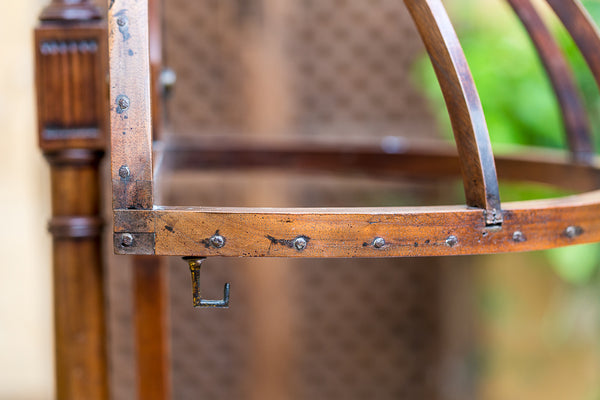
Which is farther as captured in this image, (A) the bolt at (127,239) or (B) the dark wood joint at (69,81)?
(B) the dark wood joint at (69,81)

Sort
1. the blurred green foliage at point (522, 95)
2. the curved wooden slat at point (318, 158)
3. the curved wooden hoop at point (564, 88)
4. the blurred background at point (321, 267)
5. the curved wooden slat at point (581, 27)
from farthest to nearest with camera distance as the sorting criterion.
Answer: the blurred background at point (321, 267) → the blurred green foliage at point (522, 95) → the curved wooden slat at point (318, 158) → the curved wooden hoop at point (564, 88) → the curved wooden slat at point (581, 27)

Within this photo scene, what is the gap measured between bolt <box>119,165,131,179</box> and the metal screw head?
13cm

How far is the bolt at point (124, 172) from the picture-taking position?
0.47 meters

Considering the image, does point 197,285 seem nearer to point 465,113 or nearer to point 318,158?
point 465,113

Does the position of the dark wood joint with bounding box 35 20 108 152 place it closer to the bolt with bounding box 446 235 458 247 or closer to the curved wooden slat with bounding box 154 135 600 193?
the curved wooden slat with bounding box 154 135 600 193

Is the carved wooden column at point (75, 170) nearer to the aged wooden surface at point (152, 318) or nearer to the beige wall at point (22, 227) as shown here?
the aged wooden surface at point (152, 318)

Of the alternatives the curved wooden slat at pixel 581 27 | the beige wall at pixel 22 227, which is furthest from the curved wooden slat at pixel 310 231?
the beige wall at pixel 22 227

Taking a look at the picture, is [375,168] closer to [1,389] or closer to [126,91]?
[126,91]

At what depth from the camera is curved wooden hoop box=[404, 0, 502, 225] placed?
19.4 inches

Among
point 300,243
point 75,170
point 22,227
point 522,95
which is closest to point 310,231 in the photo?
point 300,243

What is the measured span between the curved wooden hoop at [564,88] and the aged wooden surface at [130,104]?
54 cm

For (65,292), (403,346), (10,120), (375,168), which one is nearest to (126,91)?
(65,292)

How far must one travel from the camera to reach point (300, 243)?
0.47 metres

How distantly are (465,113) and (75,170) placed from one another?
1.54ft
